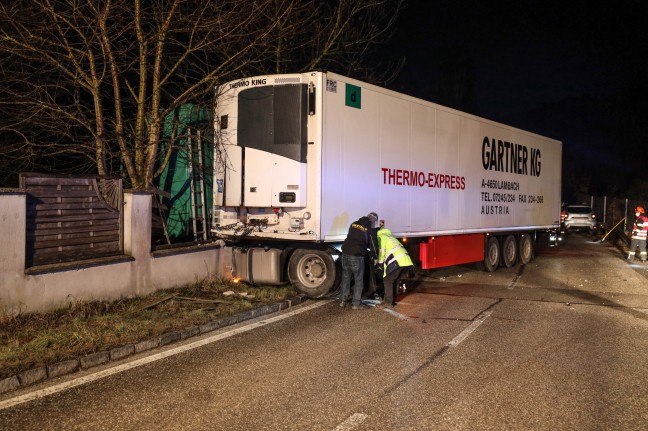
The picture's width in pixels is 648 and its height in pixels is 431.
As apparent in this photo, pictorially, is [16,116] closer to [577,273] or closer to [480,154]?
[480,154]

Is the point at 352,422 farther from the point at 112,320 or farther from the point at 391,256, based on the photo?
the point at 391,256

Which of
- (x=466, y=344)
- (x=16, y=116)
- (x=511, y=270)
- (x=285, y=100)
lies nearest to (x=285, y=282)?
(x=285, y=100)

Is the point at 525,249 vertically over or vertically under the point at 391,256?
under

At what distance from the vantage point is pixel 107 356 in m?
6.57

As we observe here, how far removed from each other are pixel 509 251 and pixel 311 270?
782 centimetres

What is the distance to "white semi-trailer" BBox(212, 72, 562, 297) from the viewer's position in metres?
9.55

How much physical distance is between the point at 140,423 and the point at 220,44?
28.5ft

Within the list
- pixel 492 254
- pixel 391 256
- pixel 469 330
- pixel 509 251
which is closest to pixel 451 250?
pixel 492 254

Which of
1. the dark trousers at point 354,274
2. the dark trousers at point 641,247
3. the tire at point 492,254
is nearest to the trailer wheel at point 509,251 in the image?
the tire at point 492,254

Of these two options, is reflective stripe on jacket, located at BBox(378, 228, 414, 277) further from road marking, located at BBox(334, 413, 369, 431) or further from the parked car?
the parked car

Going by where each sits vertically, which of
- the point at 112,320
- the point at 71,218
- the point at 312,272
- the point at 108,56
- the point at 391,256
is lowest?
the point at 112,320

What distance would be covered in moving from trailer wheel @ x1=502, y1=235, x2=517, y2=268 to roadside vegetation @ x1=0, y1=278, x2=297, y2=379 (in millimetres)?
7534

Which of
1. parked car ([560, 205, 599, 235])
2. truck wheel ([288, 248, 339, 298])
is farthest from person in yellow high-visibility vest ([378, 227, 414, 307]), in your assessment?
parked car ([560, 205, 599, 235])

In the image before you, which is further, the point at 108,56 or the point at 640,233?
the point at 640,233
